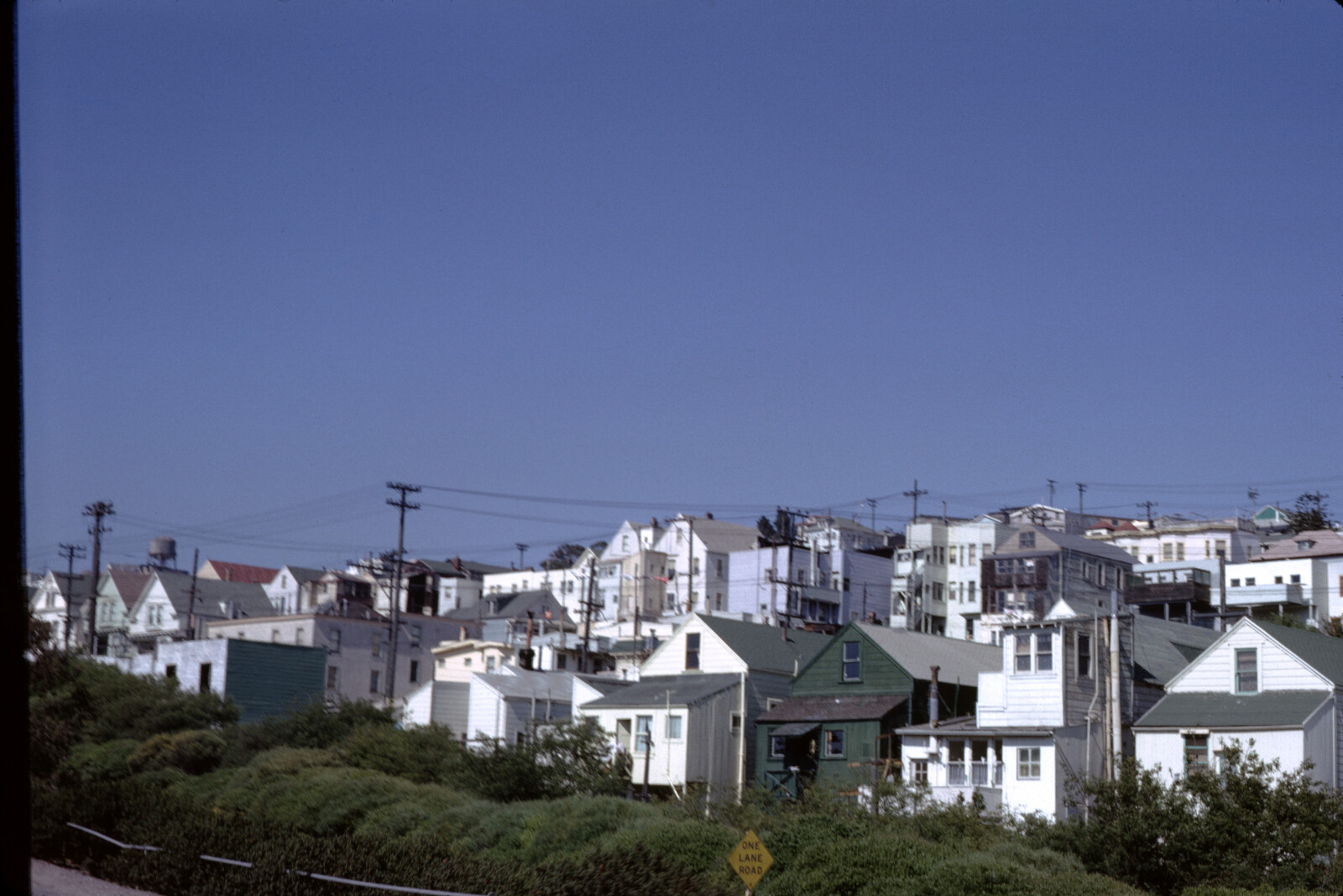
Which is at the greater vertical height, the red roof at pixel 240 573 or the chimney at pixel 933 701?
the red roof at pixel 240 573

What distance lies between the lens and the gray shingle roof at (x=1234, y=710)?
119ft

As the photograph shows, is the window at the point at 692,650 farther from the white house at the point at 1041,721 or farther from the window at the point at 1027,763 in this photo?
the window at the point at 1027,763

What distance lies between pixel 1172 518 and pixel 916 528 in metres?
39.3

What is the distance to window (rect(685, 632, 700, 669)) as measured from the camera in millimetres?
52156

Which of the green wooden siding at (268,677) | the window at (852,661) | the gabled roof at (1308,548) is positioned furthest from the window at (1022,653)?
the gabled roof at (1308,548)

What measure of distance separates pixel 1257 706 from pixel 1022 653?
6.55 m

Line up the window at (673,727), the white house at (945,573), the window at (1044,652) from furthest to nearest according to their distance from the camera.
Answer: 1. the white house at (945,573)
2. the window at (673,727)
3. the window at (1044,652)

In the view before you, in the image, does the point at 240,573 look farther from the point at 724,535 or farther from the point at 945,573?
the point at 945,573

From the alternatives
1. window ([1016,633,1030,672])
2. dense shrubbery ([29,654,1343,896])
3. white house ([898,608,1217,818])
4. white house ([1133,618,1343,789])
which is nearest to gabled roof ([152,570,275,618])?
dense shrubbery ([29,654,1343,896])

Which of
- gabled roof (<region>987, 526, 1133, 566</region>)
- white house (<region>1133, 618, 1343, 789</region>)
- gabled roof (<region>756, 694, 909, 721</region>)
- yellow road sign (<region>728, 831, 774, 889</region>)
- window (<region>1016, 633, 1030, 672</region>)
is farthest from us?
gabled roof (<region>987, 526, 1133, 566</region>)

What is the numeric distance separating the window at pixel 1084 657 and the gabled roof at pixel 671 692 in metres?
12.8

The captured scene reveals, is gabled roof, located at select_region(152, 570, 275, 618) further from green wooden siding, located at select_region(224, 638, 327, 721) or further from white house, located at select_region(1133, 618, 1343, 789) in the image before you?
white house, located at select_region(1133, 618, 1343, 789)

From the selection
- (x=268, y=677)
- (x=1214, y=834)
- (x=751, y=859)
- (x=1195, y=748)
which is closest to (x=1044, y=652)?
(x=1195, y=748)

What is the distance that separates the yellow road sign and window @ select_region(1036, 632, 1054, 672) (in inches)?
953
